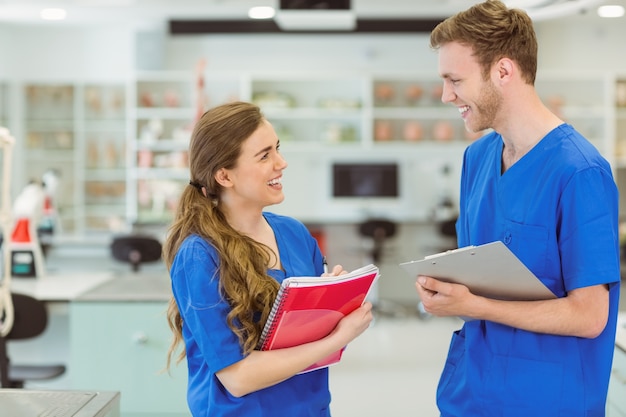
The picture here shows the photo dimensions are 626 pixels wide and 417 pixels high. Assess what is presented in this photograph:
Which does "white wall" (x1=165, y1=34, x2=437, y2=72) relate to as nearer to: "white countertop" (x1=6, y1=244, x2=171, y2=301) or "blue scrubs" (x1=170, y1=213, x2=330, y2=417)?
"white countertop" (x1=6, y1=244, x2=171, y2=301)

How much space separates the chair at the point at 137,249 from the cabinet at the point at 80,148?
2.88 metres

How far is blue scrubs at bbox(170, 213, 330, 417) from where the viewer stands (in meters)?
1.45

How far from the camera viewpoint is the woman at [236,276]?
1.46 metres

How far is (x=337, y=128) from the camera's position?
25.0 feet

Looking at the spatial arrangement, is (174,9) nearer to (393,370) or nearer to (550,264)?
(393,370)

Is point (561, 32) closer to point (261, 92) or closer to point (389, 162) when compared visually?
point (389, 162)

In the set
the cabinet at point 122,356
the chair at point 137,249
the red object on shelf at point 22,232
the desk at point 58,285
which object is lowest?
the cabinet at point 122,356

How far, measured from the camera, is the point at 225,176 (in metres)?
1.62

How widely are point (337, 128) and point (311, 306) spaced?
6.23 meters

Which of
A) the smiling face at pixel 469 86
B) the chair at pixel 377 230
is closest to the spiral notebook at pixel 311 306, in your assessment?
the smiling face at pixel 469 86

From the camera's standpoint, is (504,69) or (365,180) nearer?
(504,69)

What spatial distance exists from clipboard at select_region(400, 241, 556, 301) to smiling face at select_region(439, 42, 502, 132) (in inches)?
11.4

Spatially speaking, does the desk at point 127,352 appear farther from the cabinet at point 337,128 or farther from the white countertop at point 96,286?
the cabinet at point 337,128

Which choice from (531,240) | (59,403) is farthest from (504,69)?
(59,403)
